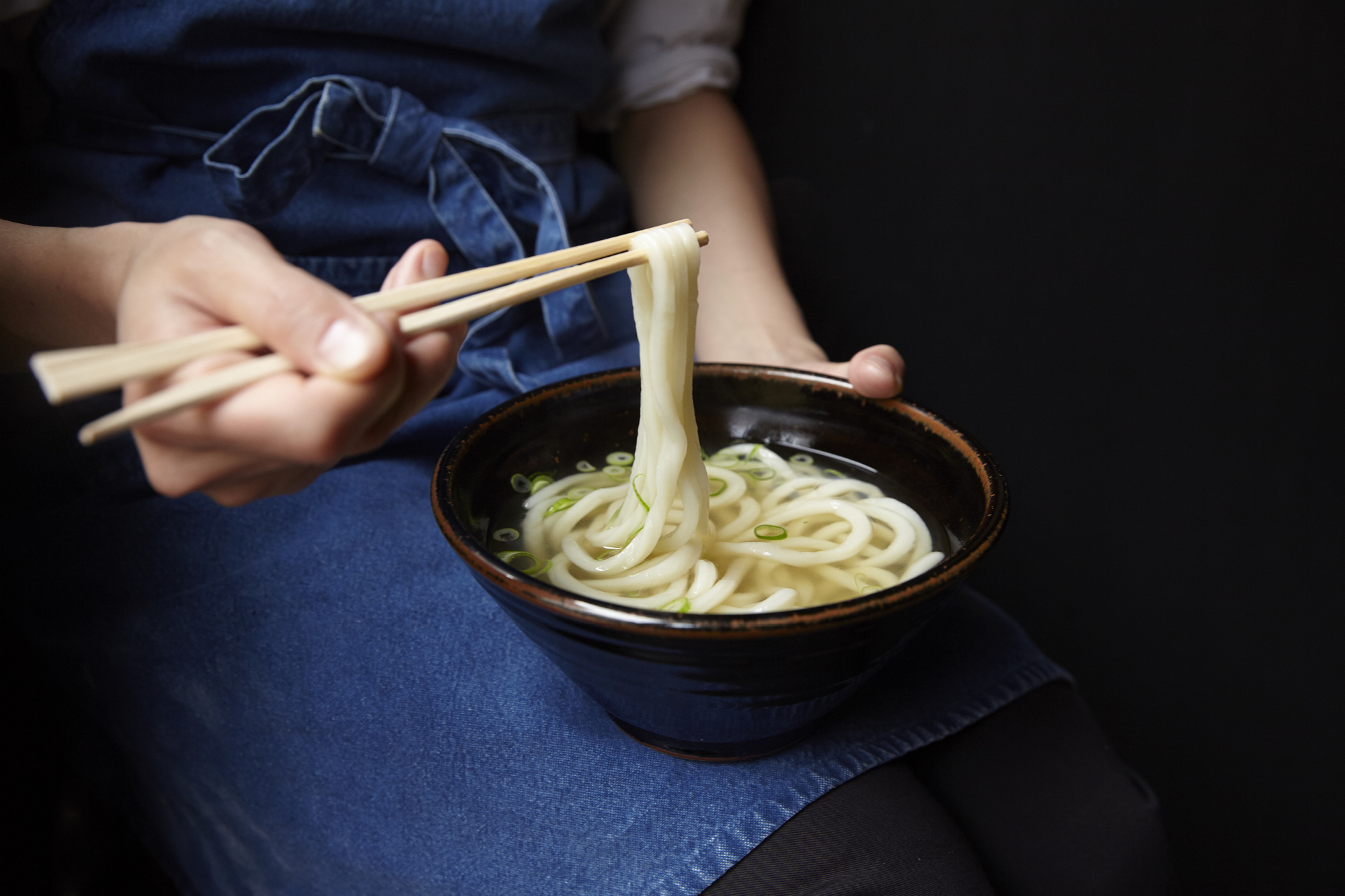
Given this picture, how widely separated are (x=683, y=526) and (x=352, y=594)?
0.43 metres

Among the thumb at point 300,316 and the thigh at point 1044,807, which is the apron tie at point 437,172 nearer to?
the thumb at point 300,316

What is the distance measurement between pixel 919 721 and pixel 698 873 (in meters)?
0.35

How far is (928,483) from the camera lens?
1028 mm

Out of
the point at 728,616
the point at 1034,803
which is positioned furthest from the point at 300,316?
the point at 1034,803

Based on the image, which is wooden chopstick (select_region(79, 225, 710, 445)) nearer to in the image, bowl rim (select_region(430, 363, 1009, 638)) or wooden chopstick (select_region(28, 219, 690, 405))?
wooden chopstick (select_region(28, 219, 690, 405))

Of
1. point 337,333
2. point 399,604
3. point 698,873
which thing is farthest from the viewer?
point 399,604

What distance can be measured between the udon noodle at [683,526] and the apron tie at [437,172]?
356 millimetres

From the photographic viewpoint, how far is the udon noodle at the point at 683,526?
915mm

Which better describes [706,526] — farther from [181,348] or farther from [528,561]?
[181,348]

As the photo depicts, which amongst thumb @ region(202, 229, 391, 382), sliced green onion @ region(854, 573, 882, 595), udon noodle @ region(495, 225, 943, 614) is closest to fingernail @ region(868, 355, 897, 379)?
udon noodle @ region(495, 225, 943, 614)

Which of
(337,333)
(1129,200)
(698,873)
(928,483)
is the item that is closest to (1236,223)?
(1129,200)

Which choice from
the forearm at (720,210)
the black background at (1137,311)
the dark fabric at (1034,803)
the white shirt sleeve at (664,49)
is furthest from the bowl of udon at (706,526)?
the black background at (1137,311)

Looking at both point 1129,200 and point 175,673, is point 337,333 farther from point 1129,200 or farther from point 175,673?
point 1129,200

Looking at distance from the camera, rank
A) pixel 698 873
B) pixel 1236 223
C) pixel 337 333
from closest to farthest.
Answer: pixel 337 333, pixel 698 873, pixel 1236 223
